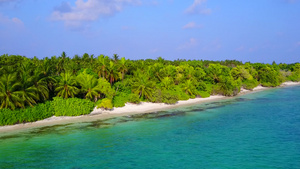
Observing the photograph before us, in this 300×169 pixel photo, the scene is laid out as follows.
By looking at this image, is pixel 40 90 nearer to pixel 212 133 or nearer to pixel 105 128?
pixel 105 128

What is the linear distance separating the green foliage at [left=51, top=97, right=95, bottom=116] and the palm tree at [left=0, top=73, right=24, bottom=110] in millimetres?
7714

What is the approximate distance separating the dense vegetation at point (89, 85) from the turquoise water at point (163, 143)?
560 centimetres

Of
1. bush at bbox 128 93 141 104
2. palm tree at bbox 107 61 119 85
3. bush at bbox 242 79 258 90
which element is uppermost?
palm tree at bbox 107 61 119 85

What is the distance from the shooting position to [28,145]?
3406cm

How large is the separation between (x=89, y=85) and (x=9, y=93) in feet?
54.5

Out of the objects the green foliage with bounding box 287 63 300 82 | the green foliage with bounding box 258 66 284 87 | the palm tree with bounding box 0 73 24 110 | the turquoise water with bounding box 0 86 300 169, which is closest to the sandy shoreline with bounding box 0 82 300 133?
the turquoise water with bounding box 0 86 300 169

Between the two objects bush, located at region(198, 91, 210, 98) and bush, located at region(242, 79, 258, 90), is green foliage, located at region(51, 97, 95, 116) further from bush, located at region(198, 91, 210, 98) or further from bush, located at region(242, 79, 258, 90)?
bush, located at region(242, 79, 258, 90)

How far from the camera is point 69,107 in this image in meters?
48.9

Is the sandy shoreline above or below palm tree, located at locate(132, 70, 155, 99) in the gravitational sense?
below

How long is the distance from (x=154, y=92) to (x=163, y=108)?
16.4ft

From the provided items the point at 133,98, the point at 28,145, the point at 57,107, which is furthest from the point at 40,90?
the point at 133,98

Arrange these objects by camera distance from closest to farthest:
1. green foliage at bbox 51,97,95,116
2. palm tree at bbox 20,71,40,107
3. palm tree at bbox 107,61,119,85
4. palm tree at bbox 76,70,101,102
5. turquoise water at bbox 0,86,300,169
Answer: turquoise water at bbox 0,86,300,169, palm tree at bbox 20,71,40,107, green foliage at bbox 51,97,95,116, palm tree at bbox 76,70,101,102, palm tree at bbox 107,61,119,85

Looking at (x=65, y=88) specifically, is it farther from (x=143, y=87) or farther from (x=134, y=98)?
(x=143, y=87)

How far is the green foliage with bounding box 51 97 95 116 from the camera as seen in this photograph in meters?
48.1
